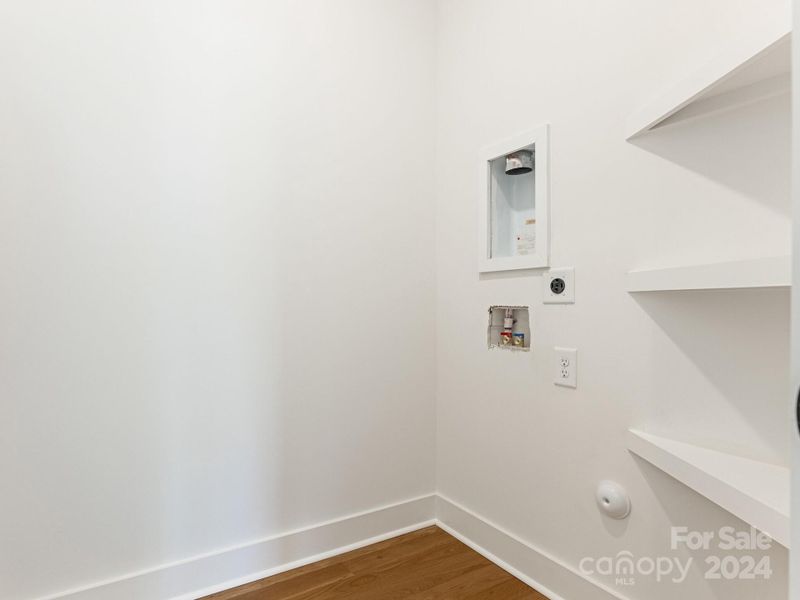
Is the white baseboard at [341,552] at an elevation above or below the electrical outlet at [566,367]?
below

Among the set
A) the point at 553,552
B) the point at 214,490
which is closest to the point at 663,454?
the point at 553,552

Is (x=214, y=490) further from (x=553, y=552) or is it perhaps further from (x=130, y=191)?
(x=553, y=552)

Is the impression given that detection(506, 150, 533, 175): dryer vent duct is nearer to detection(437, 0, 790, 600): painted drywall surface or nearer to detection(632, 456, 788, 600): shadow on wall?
detection(437, 0, 790, 600): painted drywall surface

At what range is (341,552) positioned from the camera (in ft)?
5.55

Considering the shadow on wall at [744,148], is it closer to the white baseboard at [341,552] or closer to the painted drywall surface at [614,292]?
the painted drywall surface at [614,292]

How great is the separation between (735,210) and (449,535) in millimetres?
1547

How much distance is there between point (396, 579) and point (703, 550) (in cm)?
95

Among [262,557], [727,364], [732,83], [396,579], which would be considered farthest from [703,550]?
[262,557]

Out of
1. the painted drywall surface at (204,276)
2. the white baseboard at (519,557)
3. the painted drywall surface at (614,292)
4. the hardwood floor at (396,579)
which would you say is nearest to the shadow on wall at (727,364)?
the painted drywall surface at (614,292)

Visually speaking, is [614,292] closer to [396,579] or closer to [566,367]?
[566,367]

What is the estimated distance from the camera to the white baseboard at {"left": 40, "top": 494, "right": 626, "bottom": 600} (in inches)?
52.9

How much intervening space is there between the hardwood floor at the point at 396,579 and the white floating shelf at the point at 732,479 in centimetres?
70

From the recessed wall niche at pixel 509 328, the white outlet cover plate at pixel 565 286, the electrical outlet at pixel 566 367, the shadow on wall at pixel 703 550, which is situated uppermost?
the white outlet cover plate at pixel 565 286

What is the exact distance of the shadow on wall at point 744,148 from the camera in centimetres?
93
